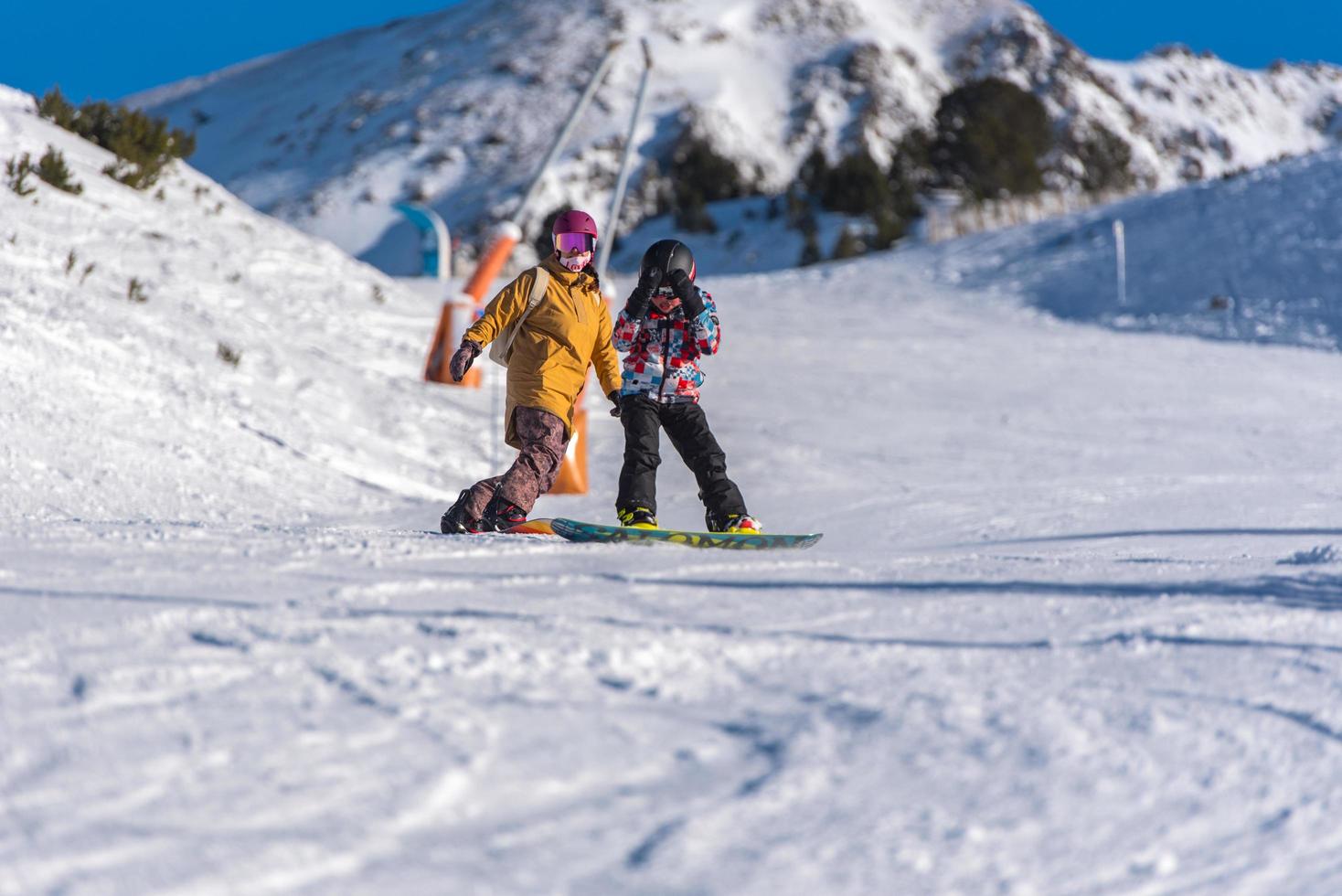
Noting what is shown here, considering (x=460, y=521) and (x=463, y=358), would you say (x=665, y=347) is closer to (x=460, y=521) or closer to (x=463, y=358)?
(x=463, y=358)

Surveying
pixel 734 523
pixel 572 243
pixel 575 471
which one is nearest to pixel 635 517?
pixel 734 523

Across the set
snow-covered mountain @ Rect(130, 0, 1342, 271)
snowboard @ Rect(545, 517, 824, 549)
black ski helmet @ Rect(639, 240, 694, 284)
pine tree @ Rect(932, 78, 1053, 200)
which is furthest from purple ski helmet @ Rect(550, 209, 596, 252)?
snow-covered mountain @ Rect(130, 0, 1342, 271)

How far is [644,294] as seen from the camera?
5.12 meters

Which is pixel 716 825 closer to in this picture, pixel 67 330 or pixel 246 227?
pixel 67 330

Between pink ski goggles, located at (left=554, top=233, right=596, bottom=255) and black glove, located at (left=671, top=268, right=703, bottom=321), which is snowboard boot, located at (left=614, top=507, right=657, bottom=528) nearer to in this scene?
black glove, located at (left=671, top=268, right=703, bottom=321)

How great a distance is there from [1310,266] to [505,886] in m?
19.2

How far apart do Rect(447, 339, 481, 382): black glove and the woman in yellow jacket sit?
0.86 ft

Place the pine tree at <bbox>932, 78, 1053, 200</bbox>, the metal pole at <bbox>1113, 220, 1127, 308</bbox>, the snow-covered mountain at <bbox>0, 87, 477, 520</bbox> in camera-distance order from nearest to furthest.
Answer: the snow-covered mountain at <bbox>0, 87, 477, 520</bbox> → the metal pole at <bbox>1113, 220, 1127, 308</bbox> → the pine tree at <bbox>932, 78, 1053, 200</bbox>

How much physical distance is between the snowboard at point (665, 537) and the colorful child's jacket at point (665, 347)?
77 cm

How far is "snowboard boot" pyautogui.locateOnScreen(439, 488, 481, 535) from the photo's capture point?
516 centimetres

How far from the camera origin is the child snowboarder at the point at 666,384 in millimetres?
5113

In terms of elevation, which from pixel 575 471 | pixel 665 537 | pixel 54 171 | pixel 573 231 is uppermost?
pixel 54 171

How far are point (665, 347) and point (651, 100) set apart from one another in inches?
2864

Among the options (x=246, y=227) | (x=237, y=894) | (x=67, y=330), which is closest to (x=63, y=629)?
(x=237, y=894)
